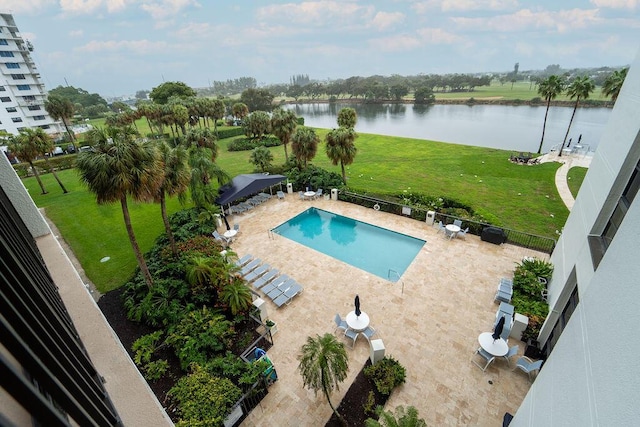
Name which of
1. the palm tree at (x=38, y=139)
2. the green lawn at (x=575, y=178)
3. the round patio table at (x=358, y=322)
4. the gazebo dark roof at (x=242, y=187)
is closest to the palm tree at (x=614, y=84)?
the green lawn at (x=575, y=178)

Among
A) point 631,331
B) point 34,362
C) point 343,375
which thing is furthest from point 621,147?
point 34,362

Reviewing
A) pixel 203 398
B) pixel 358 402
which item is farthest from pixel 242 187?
pixel 358 402

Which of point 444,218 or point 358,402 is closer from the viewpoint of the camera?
point 358,402

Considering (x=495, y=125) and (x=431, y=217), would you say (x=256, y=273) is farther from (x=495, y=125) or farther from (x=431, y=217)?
(x=495, y=125)

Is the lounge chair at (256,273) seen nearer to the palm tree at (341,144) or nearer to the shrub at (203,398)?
the shrub at (203,398)

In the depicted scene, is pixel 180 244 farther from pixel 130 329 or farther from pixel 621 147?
pixel 621 147

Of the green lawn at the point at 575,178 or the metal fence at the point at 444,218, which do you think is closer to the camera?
the metal fence at the point at 444,218
